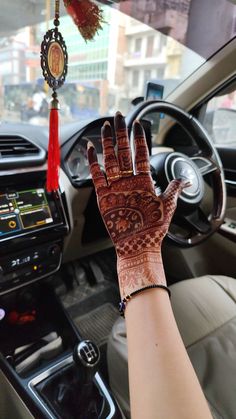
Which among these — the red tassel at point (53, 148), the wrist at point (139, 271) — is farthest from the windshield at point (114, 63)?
the wrist at point (139, 271)

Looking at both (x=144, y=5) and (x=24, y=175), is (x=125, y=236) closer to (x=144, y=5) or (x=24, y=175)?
(x=24, y=175)

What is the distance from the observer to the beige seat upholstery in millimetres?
801

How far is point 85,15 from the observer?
0.71m

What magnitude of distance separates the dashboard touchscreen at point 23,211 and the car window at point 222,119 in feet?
3.42

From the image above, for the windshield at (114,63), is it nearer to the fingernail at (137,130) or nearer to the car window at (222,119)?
the car window at (222,119)

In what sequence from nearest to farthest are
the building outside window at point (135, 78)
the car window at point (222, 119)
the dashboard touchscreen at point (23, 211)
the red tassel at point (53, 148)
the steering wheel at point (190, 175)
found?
the red tassel at point (53, 148)
the dashboard touchscreen at point (23, 211)
the steering wheel at point (190, 175)
the building outside window at point (135, 78)
the car window at point (222, 119)

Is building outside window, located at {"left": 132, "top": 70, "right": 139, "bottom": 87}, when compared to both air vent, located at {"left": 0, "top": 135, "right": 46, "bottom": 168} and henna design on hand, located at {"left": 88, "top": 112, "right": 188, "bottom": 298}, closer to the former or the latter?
air vent, located at {"left": 0, "top": 135, "right": 46, "bottom": 168}

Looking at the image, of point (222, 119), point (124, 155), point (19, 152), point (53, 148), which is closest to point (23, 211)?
point (19, 152)

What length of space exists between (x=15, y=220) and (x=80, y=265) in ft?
2.53

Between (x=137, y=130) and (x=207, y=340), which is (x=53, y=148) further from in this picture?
(x=207, y=340)

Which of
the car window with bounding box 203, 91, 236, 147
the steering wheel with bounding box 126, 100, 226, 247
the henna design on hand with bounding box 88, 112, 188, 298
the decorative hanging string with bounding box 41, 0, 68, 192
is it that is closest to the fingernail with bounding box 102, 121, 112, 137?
the henna design on hand with bounding box 88, 112, 188, 298

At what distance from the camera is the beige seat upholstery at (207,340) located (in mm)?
801

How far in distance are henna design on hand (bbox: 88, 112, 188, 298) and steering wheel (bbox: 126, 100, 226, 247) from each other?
48cm

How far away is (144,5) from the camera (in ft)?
4.48
